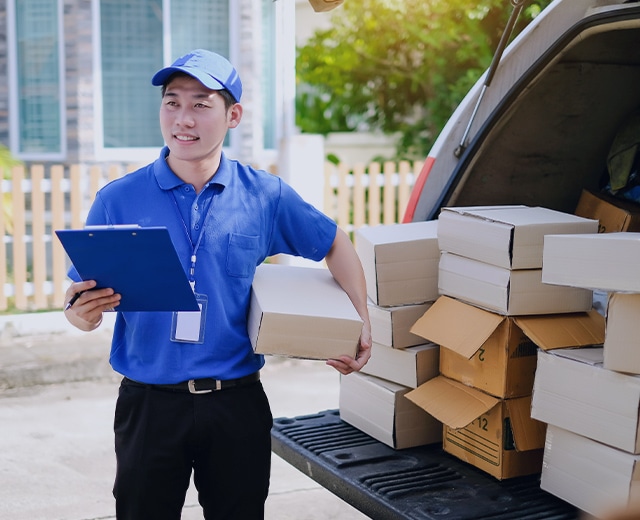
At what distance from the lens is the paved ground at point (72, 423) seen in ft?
14.6

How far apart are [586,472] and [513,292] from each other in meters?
0.58

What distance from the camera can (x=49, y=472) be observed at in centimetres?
489

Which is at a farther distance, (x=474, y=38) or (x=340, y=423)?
(x=474, y=38)

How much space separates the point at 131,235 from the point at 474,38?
9159 millimetres

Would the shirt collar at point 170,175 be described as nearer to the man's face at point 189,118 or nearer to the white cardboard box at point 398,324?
the man's face at point 189,118

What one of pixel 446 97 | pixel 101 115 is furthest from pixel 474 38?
pixel 101 115

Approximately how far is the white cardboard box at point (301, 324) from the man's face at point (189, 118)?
0.42 m

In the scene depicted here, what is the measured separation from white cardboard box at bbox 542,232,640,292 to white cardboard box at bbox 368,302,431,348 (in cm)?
68

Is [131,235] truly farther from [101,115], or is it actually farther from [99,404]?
[101,115]

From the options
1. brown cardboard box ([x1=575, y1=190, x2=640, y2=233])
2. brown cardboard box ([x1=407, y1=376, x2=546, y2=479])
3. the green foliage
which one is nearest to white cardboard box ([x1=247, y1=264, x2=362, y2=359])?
brown cardboard box ([x1=407, y1=376, x2=546, y2=479])

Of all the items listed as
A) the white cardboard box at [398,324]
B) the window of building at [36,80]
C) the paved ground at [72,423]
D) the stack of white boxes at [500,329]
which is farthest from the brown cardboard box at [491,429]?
the window of building at [36,80]

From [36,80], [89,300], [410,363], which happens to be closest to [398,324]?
[410,363]

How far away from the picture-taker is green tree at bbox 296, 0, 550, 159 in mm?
10953

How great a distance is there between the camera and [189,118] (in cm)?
251
